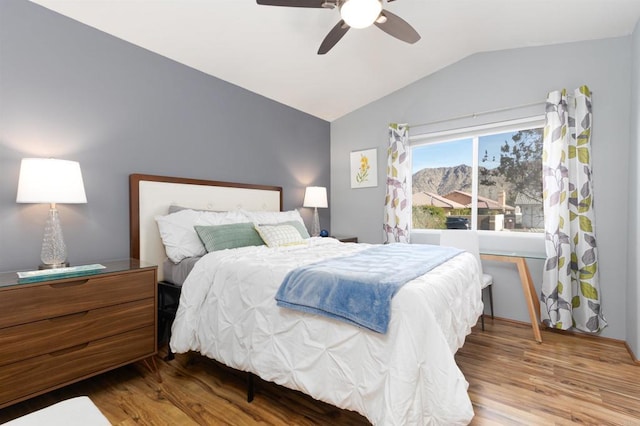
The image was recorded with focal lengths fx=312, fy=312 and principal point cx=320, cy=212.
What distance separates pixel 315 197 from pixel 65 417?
3154 mm

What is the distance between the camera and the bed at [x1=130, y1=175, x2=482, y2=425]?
4.16ft

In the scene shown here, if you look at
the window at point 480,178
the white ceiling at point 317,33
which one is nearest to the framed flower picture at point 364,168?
the window at point 480,178

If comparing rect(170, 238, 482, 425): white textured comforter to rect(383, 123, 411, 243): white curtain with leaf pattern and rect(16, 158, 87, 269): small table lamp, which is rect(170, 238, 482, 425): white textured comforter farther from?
rect(383, 123, 411, 243): white curtain with leaf pattern

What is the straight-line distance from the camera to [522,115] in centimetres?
307

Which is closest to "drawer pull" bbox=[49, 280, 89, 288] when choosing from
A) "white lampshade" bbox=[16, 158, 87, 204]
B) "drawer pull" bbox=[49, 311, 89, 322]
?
"drawer pull" bbox=[49, 311, 89, 322]

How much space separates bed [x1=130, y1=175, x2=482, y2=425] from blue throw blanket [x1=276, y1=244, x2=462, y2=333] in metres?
0.05

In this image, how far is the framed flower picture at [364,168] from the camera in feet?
13.4

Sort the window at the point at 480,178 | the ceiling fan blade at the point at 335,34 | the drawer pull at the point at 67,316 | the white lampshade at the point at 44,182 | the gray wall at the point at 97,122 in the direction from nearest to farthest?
the drawer pull at the point at 67,316 → the white lampshade at the point at 44,182 → the gray wall at the point at 97,122 → the ceiling fan blade at the point at 335,34 → the window at the point at 480,178

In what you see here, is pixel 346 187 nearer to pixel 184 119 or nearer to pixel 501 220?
pixel 501 220

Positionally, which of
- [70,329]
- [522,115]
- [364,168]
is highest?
[522,115]

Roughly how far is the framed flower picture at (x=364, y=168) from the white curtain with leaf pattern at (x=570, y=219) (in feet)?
5.98

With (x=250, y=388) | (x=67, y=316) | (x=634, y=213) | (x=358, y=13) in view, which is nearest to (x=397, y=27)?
(x=358, y=13)

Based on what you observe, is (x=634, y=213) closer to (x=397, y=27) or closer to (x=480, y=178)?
(x=480, y=178)

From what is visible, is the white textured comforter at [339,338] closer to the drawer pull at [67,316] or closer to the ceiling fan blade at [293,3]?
the drawer pull at [67,316]
